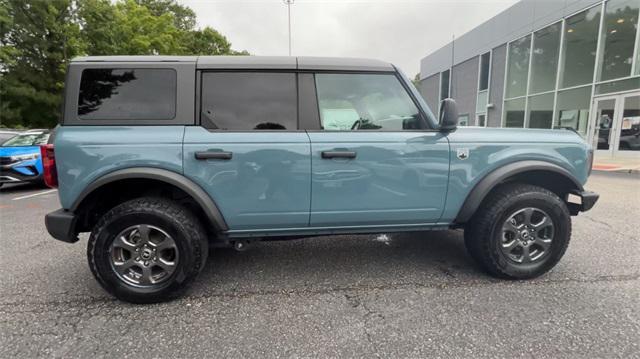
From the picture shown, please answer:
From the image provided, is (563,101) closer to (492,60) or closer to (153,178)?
(492,60)

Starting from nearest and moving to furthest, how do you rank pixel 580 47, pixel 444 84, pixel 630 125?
pixel 630 125 → pixel 580 47 → pixel 444 84

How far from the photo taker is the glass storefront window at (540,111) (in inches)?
529

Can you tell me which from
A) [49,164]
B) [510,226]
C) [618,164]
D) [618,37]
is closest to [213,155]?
[49,164]

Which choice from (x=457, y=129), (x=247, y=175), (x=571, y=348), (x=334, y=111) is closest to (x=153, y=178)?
(x=247, y=175)

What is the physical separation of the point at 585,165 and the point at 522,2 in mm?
15779

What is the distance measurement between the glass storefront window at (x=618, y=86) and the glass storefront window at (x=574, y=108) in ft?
1.36

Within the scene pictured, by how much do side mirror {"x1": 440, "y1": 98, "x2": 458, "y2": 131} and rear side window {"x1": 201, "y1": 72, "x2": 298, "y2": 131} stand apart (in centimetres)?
119

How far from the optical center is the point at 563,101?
1286cm

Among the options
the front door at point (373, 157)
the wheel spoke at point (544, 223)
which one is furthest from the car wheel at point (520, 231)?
the front door at point (373, 157)

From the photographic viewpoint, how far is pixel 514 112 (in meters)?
15.6

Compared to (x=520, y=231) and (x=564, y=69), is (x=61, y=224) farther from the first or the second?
(x=564, y=69)

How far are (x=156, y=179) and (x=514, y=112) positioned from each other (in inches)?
690

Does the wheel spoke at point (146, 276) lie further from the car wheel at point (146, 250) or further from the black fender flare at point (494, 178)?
the black fender flare at point (494, 178)

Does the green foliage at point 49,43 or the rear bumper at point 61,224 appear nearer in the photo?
the rear bumper at point 61,224
